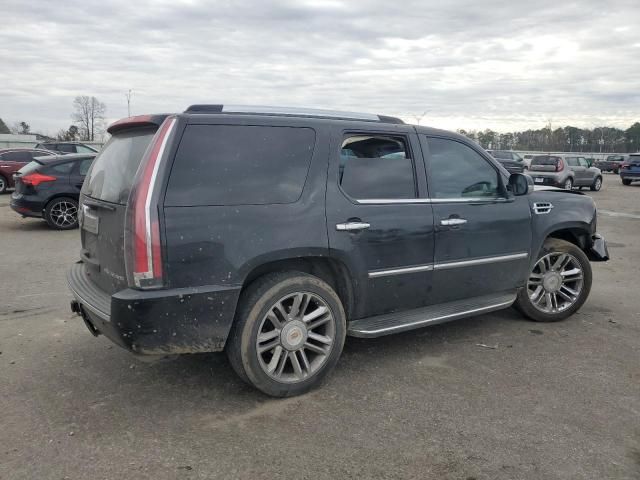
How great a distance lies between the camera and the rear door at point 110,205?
3.32m

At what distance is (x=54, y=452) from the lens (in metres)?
2.91

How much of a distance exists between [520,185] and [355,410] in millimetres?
2589

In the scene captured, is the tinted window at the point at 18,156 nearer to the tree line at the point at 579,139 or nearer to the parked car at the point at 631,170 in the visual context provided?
the parked car at the point at 631,170

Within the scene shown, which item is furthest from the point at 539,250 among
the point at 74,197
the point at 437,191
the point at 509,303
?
the point at 74,197

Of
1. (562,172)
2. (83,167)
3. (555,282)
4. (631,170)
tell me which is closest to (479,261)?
(555,282)

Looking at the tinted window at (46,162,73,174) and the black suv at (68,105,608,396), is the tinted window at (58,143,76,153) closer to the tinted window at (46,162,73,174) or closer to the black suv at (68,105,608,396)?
the tinted window at (46,162,73,174)

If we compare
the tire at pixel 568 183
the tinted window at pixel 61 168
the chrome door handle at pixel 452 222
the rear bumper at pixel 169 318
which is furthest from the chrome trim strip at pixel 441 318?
the tire at pixel 568 183

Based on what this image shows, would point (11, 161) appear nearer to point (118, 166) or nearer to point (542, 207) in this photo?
point (118, 166)

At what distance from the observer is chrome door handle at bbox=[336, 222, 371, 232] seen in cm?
370

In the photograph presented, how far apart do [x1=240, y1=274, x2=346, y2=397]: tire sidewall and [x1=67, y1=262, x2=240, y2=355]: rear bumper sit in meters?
0.14

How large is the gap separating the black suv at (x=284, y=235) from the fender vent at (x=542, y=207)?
226 millimetres

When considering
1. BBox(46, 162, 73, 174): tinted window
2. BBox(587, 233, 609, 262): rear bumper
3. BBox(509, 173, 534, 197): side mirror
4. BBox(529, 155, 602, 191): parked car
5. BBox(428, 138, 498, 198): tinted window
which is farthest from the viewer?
BBox(529, 155, 602, 191): parked car

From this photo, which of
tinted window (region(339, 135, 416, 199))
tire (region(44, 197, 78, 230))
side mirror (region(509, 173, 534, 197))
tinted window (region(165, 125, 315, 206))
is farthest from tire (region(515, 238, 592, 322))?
tire (region(44, 197, 78, 230))

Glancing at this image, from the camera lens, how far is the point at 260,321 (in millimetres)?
3410
